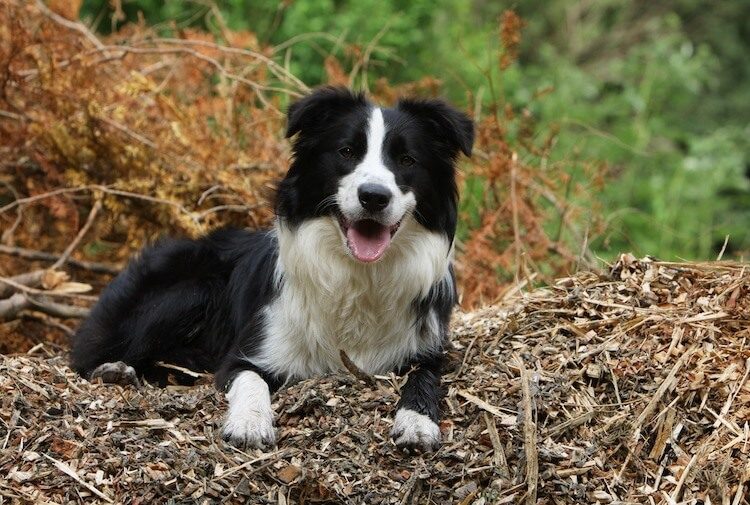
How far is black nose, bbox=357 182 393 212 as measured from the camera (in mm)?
3850

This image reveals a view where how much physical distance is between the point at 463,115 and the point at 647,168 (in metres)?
7.30

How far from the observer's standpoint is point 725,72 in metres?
15.5

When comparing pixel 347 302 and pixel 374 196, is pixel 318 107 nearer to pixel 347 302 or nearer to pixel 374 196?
pixel 374 196

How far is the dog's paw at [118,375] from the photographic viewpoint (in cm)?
445

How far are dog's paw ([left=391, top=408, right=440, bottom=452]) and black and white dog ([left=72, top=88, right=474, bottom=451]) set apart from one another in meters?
0.09

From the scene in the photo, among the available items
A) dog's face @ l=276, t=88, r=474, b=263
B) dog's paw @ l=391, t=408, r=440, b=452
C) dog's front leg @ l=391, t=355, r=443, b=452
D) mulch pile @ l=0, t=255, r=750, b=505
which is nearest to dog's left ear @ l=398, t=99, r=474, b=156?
dog's face @ l=276, t=88, r=474, b=263

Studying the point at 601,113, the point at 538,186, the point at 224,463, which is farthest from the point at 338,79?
the point at 601,113

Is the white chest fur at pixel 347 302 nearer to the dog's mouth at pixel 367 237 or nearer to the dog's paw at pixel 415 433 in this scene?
the dog's mouth at pixel 367 237

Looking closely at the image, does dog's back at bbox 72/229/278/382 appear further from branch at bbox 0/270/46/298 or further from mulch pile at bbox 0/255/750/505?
branch at bbox 0/270/46/298

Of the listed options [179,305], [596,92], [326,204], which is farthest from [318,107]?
[596,92]

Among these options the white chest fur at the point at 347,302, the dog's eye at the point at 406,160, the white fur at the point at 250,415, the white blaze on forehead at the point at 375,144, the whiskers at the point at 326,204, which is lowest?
the white fur at the point at 250,415

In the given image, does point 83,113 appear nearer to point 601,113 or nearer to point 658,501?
point 658,501

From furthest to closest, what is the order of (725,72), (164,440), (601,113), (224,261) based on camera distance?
(725,72) → (601,113) → (224,261) → (164,440)

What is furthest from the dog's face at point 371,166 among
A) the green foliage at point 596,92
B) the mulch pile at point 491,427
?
the green foliage at point 596,92
